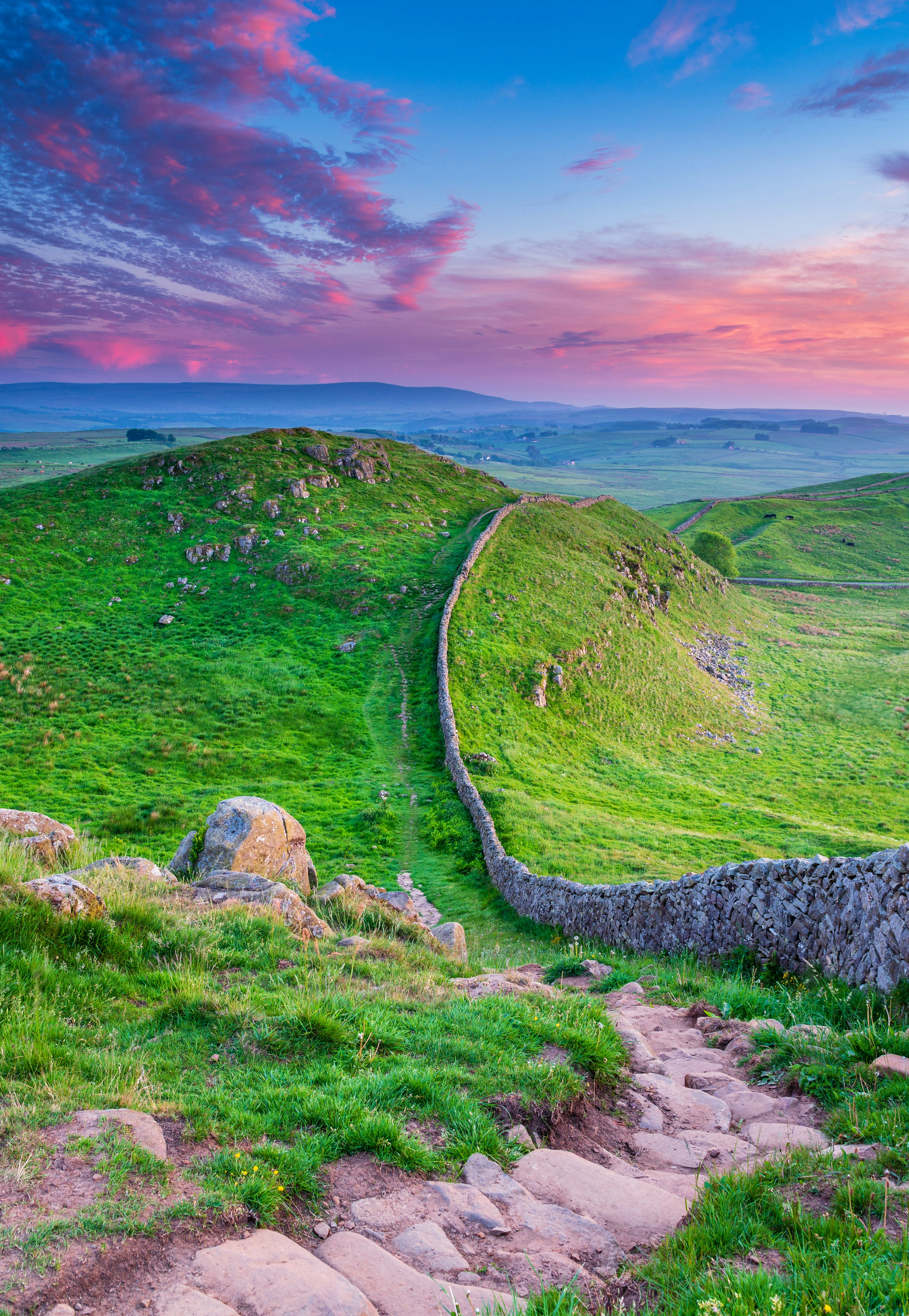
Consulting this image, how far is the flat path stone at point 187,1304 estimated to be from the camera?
12.3 feet

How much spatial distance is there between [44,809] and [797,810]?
112ft

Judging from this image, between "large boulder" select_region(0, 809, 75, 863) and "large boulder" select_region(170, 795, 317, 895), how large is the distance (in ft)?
9.13

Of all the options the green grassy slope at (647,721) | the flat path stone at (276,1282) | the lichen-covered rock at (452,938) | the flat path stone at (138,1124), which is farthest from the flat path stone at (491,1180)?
the green grassy slope at (647,721)

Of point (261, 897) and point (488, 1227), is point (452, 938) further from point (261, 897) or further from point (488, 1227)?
point (488, 1227)

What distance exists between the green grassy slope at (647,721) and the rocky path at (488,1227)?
14322mm

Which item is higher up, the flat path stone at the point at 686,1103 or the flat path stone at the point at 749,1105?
the flat path stone at the point at 749,1105

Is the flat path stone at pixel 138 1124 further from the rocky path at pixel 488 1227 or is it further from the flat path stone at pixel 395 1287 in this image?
the flat path stone at pixel 395 1287

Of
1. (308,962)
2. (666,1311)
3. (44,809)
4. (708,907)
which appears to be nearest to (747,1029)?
(708,907)

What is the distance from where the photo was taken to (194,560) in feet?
169

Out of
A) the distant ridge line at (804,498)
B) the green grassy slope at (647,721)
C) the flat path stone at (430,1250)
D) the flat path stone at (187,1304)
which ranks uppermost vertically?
the distant ridge line at (804,498)

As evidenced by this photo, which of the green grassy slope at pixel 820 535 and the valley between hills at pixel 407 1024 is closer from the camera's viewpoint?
the valley between hills at pixel 407 1024

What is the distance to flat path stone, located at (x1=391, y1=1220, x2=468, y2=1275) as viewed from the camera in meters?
4.55

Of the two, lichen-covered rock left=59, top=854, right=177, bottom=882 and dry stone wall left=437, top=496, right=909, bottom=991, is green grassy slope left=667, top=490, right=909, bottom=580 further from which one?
lichen-covered rock left=59, top=854, right=177, bottom=882

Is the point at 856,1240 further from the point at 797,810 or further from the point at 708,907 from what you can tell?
the point at 797,810
